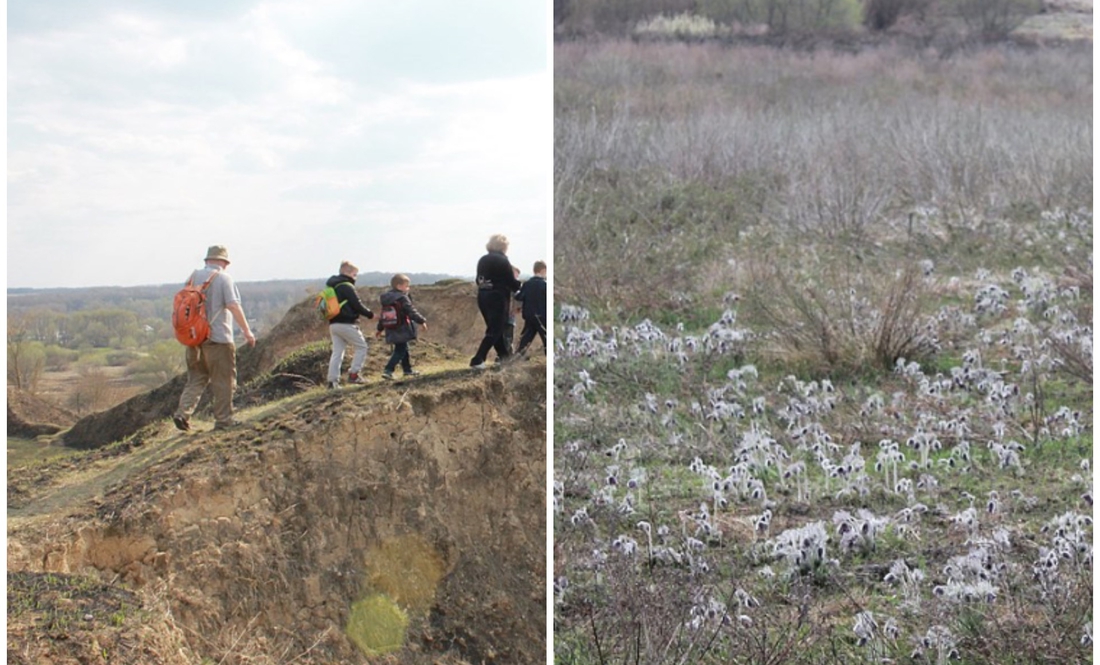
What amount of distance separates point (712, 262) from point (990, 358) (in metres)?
2.23

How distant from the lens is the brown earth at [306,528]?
20.5 feet

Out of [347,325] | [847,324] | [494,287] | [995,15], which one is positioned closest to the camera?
[347,325]

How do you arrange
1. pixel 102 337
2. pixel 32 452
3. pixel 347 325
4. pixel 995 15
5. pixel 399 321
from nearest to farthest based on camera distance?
1. pixel 32 452
2. pixel 102 337
3. pixel 347 325
4. pixel 399 321
5. pixel 995 15

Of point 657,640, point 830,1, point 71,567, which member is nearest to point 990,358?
point 657,640

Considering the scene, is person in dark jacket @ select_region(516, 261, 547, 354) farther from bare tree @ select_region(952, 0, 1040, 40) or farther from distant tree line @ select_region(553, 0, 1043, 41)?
bare tree @ select_region(952, 0, 1040, 40)

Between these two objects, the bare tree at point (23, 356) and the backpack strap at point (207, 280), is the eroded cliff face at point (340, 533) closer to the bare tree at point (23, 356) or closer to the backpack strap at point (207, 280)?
the bare tree at point (23, 356)

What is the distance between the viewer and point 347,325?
7.04 meters

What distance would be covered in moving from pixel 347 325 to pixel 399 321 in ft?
0.95

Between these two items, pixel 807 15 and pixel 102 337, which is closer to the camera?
pixel 102 337

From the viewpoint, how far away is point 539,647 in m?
7.38

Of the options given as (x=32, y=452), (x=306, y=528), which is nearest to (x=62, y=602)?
(x=32, y=452)

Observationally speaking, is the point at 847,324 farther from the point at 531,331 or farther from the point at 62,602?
the point at 62,602

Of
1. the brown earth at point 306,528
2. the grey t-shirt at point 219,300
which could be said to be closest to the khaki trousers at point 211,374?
the grey t-shirt at point 219,300

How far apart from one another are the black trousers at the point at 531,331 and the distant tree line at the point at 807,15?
590 cm
